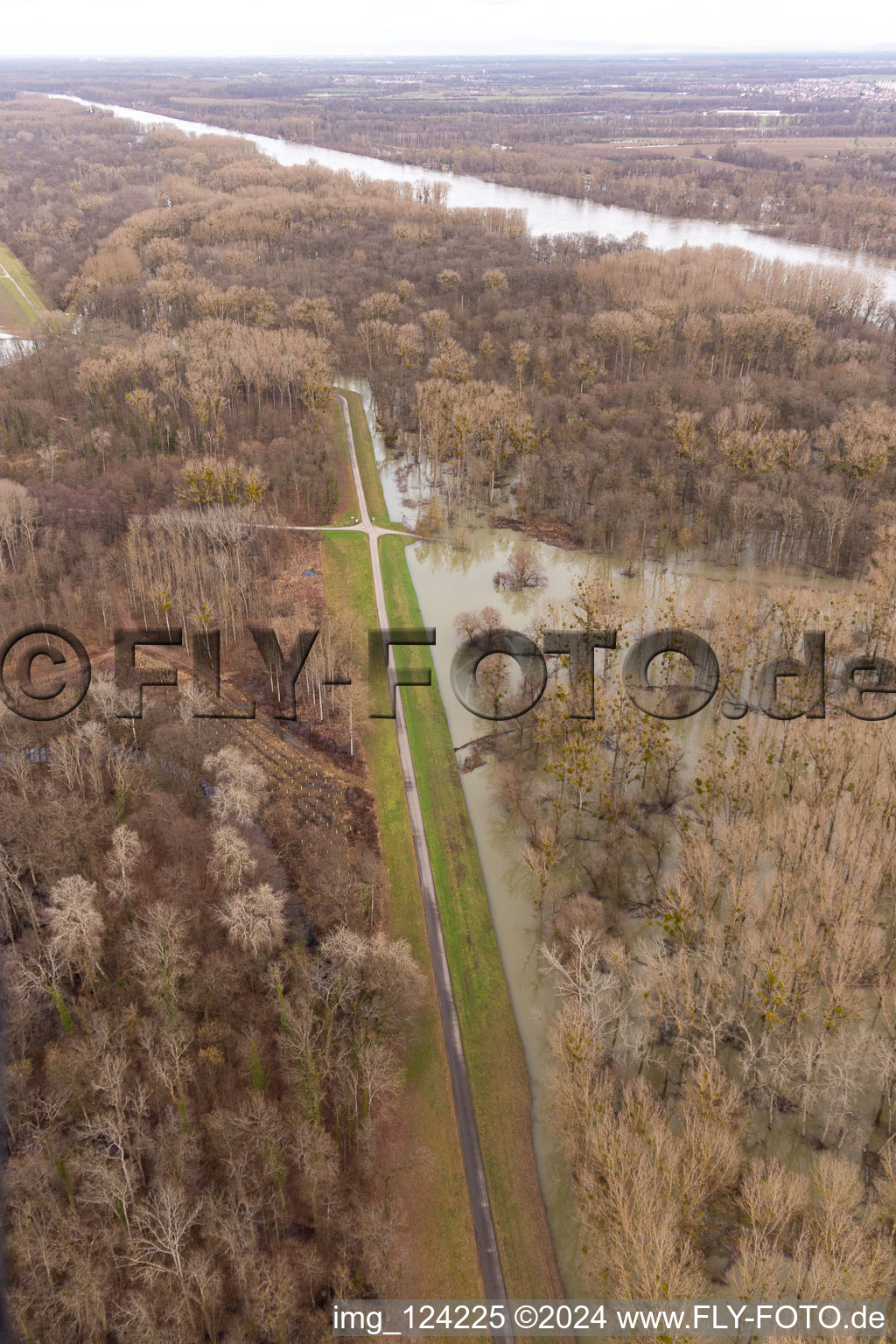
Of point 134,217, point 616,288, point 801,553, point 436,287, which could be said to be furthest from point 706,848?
point 134,217

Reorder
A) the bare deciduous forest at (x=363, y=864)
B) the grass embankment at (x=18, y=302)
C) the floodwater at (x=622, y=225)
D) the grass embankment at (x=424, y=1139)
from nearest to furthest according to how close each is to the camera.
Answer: the bare deciduous forest at (x=363, y=864) < the grass embankment at (x=424, y=1139) < the grass embankment at (x=18, y=302) < the floodwater at (x=622, y=225)

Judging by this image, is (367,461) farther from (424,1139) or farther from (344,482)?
(424,1139)

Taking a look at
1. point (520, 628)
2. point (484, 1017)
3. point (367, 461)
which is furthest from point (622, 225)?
point (484, 1017)

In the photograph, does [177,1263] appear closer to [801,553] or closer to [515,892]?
[515,892]

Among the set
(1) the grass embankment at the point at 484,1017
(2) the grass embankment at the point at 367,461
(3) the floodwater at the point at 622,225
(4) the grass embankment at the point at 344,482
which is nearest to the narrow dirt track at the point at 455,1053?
(1) the grass embankment at the point at 484,1017

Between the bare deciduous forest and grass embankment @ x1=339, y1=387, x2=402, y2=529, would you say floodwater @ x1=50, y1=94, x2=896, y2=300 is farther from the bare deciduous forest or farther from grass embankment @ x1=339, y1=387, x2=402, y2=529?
grass embankment @ x1=339, y1=387, x2=402, y2=529

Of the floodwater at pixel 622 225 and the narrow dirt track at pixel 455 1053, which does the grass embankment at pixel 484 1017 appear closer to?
the narrow dirt track at pixel 455 1053

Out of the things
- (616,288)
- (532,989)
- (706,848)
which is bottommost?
(532,989)
